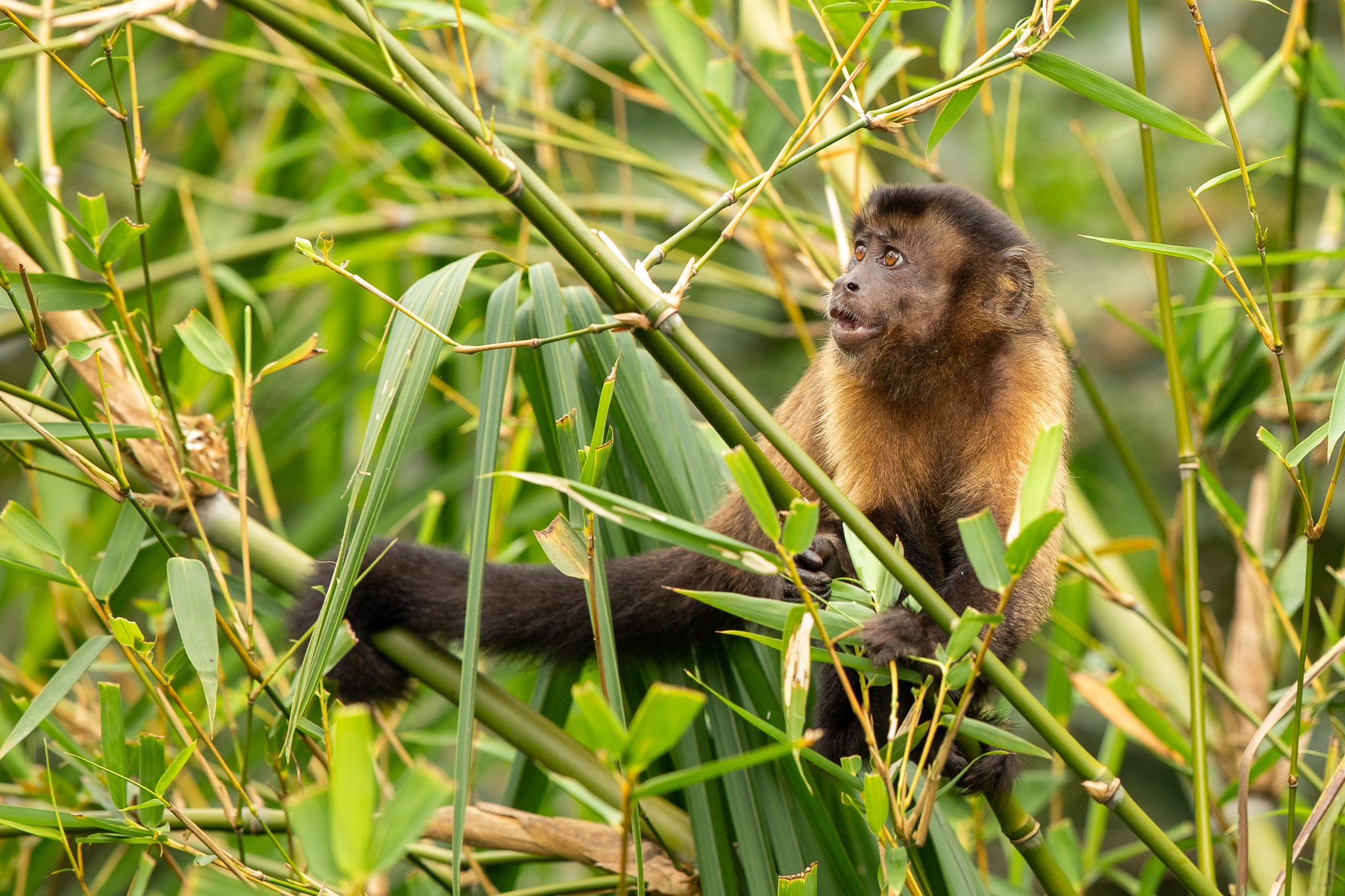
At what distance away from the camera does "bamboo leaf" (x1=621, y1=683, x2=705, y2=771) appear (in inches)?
29.0

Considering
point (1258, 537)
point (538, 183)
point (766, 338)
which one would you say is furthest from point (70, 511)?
point (766, 338)

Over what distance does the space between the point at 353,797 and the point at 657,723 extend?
0.66 ft

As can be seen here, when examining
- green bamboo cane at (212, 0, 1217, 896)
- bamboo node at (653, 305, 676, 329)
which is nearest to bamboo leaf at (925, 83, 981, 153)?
green bamboo cane at (212, 0, 1217, 896)

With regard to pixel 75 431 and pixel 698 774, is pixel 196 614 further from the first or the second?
pixel 698 774

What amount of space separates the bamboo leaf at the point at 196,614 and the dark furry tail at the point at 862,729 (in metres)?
0.98

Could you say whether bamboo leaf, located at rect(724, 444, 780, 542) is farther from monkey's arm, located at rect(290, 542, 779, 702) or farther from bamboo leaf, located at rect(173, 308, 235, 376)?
monkey's arm, located at rect(290, 542, 779, 702)

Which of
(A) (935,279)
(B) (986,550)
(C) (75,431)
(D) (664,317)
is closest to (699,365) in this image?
(D) (664,317)

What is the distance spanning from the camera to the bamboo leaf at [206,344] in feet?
5.31

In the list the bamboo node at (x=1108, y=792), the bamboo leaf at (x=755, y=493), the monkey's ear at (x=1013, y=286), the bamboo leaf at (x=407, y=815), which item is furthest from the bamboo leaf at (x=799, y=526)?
the monkey's ear at (x=1013, y=286)

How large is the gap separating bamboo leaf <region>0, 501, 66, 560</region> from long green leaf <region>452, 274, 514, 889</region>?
1.87 ft

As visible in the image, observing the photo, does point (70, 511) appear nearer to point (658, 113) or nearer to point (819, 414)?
point (819, 414)

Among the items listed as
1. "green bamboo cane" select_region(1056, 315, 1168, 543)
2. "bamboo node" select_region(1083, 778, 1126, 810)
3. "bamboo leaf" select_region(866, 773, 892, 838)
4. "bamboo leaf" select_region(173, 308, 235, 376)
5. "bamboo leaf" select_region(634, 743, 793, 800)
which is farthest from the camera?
"green bamboo cane" select_region(1056, 315, 1168, 543)

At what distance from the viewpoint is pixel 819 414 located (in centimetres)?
→ 242

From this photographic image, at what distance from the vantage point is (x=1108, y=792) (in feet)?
4.25
